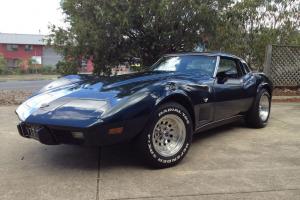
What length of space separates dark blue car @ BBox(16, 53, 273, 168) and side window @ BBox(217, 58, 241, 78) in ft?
0.10

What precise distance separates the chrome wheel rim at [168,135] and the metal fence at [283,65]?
23.4 feet

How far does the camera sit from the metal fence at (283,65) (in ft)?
35.3

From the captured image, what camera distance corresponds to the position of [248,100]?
5938 mm

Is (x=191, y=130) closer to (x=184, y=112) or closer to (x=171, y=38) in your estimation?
(x=184, y=112)

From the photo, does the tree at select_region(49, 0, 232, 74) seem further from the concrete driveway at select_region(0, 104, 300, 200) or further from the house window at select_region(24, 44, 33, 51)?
the house window at select_region(24, 44, 33, 51)

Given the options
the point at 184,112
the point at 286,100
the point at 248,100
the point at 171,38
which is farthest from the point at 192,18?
the point at 184,112

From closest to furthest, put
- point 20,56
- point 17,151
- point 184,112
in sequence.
→ point 184,112, point 17,151, point 20,56

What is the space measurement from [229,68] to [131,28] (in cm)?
433

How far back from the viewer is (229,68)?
5.79 meters

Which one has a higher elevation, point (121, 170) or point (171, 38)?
point (171, 38)

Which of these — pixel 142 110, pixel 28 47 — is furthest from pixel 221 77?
pixel 28 47

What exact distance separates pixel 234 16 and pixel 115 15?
347 cm

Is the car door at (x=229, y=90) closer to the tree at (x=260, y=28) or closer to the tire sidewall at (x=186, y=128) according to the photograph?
the tire sidewall at (x=186, y=128)

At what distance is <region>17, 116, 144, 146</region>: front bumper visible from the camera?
3.67m
